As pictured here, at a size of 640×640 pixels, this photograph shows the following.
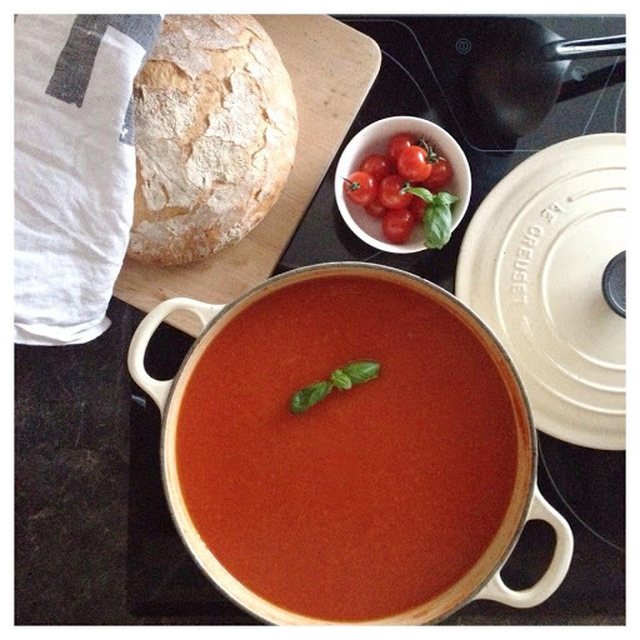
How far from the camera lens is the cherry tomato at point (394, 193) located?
1.19 metres

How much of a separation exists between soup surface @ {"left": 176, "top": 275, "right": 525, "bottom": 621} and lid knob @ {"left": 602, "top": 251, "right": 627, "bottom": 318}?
0.21 meters

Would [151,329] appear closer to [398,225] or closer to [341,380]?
[341,380]

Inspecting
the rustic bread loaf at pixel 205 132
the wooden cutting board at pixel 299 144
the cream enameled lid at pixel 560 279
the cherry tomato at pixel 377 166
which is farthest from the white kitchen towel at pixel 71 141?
the cream enameled lid at pixel 560 279

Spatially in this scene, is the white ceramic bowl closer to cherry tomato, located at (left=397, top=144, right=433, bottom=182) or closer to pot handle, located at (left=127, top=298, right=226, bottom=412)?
cherry tomato, located at (left=397, top=144, right=433, bottom=182)

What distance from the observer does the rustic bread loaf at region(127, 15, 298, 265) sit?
3.40ft

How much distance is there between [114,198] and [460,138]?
596 millimetres

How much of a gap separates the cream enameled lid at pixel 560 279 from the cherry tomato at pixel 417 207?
8cm

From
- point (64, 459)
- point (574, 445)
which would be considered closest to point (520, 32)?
point (574, 445)

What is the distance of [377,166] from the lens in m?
1.22

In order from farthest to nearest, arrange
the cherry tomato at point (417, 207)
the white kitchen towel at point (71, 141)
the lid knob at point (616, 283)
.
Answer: the cherry tomato at point (417, 207)
the lid knob at point (616, 283)
the white kitchen towel at point (71, 141)

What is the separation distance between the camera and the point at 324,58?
3.97ft

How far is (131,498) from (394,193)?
683mm

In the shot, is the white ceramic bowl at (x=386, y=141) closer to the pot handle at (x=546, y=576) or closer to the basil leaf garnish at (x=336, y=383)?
the basil leaf garnish at (x=336, y=383)

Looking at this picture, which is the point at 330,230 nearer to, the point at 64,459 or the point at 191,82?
the point at 191,82
